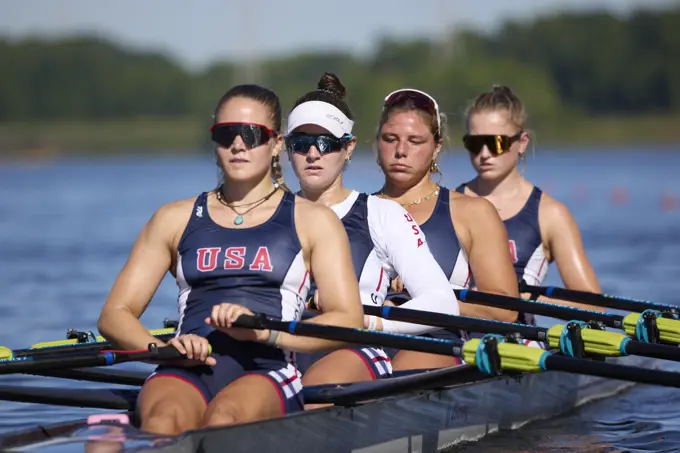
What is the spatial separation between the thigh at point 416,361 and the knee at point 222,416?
1.62 meters

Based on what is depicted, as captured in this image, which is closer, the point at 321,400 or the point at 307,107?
the point at 321,400

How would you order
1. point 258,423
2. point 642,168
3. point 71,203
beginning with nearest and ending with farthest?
point 258,423 → point 71,203 → point 642,168

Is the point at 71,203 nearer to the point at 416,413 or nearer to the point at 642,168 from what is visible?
the point at 642,168

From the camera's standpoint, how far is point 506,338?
221 inches

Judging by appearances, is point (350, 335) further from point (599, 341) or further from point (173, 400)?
point (599, 341)

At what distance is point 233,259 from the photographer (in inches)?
207

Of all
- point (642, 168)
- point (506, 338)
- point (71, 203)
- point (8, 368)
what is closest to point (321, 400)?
point (506, 338)

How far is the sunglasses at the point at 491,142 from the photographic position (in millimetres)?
8133

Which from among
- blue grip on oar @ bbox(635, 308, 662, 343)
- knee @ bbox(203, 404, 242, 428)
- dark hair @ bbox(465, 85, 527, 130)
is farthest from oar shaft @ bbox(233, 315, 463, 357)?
dark hair @ bbox(465, 85, 527, 130)

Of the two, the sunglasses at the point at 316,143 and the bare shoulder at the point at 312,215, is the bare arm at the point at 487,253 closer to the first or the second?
the sunglasses at the point at 316,143

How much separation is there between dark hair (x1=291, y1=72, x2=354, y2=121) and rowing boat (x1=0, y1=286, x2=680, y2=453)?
1.16 m

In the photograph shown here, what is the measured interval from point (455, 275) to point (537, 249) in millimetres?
1477

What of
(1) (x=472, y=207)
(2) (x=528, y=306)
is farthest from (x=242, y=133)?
(2) (x=528, y=306)

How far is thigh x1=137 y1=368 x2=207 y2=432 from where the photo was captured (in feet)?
16.1
